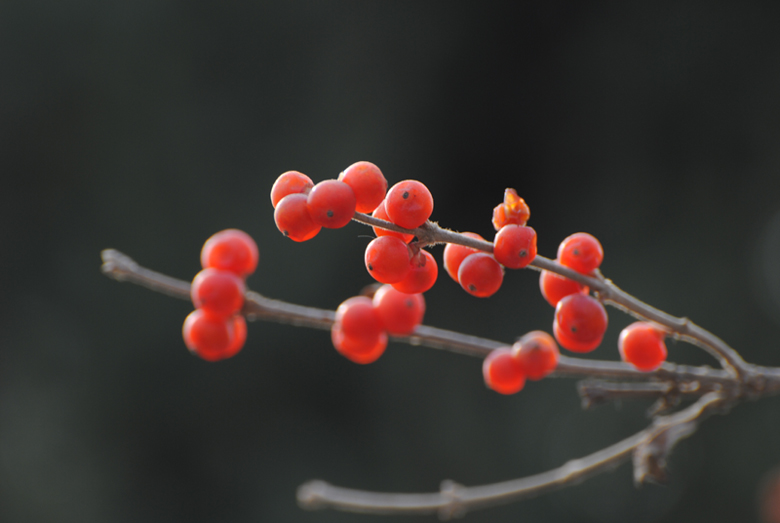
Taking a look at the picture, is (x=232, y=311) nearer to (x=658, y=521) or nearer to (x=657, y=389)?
(x=657, y=389)

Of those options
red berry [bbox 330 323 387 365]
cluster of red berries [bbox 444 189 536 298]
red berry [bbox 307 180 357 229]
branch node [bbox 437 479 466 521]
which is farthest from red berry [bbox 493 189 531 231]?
branch node [bbox 437 479 466 521]

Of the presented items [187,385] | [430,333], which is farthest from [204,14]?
[430,333]

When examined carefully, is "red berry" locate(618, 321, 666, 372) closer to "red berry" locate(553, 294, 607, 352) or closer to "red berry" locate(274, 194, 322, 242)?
"red berry" locate(553, 294, 607, 352)

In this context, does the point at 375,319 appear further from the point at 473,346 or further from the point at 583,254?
the point at 583,254

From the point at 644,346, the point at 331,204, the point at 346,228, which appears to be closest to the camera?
the point at 331,204

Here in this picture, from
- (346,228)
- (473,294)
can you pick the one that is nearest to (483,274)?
(473,294)

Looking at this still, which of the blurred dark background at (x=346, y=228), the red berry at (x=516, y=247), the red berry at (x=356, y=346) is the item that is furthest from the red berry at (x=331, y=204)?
the blurred dark background at (x=346, y=228)
